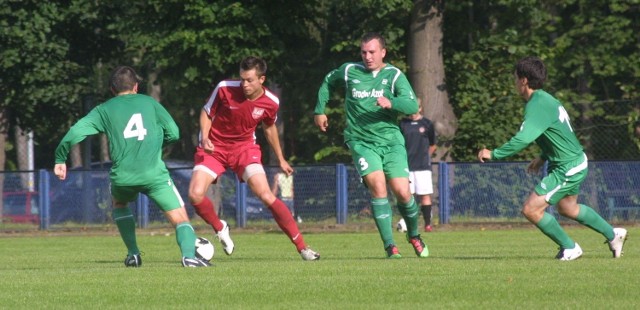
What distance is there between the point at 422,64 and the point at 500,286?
18.3 m

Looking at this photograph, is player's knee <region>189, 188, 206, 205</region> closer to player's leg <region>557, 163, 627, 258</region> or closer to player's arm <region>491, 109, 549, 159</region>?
player's arm <region>491, 109, 549, 159</region>

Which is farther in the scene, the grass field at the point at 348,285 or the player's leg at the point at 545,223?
the player's leg at the point at 545,223

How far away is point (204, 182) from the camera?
1353cm

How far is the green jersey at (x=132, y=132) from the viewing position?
38.4ft

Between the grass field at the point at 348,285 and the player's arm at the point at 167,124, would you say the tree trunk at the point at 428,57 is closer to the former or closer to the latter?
the grass field at the point at 348,285

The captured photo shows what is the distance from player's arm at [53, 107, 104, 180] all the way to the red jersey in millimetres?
2012

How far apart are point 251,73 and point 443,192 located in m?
12.0

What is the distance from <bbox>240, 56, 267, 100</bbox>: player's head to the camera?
13.1 m

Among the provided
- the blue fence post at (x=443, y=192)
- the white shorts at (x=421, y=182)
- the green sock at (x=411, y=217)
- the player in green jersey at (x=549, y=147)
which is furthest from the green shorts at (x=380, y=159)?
the blue fence post at (x=443, y=192)

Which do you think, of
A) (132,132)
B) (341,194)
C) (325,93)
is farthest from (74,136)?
(341,194)

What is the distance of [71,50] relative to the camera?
3169cm

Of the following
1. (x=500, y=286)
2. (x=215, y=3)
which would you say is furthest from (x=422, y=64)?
(x=500, y=286)

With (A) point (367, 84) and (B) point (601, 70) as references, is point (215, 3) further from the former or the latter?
(A) point (367, 84)

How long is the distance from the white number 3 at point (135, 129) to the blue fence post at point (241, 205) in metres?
13.7
